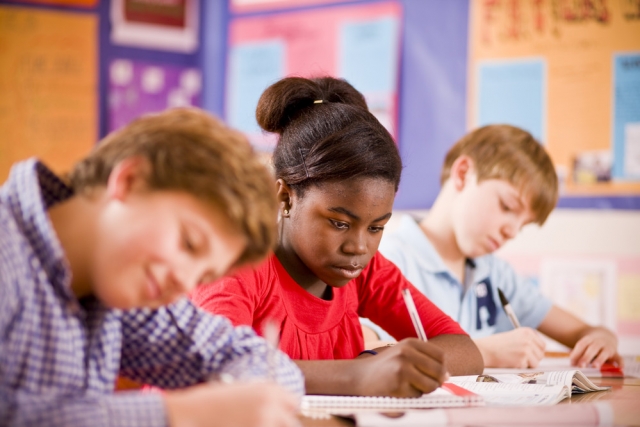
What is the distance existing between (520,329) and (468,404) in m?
0.57

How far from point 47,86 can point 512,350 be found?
167 cm

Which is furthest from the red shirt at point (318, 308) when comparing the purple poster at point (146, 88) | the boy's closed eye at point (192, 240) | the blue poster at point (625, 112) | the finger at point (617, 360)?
the purple poster at point (146, 88)

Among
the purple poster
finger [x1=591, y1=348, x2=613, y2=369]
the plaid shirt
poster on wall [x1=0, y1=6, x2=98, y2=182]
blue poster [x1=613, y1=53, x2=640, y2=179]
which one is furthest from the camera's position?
the purple poster

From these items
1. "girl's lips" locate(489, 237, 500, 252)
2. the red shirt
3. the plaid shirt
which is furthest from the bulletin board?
the plaid shirt

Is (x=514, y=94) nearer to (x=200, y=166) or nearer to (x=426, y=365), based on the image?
(x=426, y=365)

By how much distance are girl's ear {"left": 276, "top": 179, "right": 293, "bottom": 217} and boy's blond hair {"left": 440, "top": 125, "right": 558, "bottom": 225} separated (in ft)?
2.25

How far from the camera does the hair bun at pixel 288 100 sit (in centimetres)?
127

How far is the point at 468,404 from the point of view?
0.92 metres

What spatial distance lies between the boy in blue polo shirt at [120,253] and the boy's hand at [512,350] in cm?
79

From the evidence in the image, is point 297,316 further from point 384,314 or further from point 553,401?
point 553,401

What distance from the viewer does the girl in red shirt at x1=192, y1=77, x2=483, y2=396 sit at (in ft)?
3.70

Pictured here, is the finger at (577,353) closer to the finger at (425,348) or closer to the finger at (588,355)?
the finger at (588,355)

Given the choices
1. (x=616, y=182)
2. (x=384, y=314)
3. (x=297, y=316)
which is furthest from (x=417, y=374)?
(x=616, y=182)

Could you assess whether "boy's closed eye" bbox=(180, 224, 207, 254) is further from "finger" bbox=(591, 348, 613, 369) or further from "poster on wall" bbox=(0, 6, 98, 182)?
"poster on wall" bbox=(0, 6, 98, 182)
